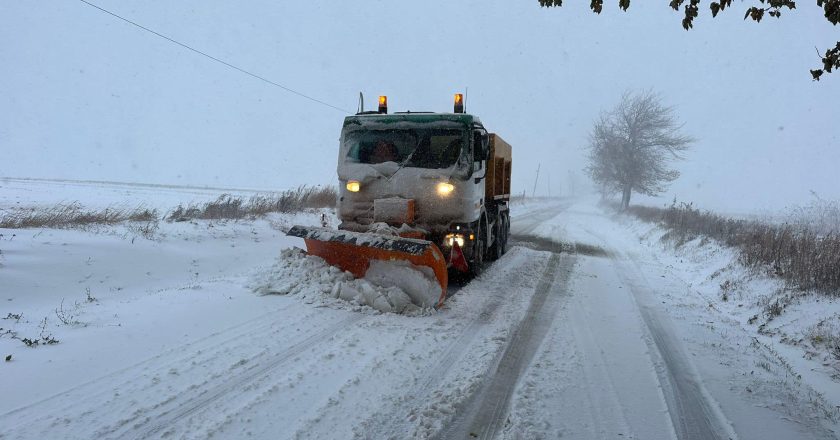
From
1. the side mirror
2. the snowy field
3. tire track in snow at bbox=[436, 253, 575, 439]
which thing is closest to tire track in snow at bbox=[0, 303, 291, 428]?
the snowy field

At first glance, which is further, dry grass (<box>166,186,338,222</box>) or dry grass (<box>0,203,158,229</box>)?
dry grass (<box>166,186,338,222</box>)

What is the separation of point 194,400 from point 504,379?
2351mm

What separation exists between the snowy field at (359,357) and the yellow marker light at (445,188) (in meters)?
1.50

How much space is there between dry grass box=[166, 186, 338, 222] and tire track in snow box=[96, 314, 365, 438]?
736 centimetres

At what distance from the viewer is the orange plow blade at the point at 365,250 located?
550 cm

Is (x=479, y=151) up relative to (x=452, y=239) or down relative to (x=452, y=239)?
up

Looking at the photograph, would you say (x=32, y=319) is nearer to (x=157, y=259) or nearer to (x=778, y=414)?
(x=157, y=259)

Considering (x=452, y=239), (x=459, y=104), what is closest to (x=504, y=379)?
(x=452, y=239)

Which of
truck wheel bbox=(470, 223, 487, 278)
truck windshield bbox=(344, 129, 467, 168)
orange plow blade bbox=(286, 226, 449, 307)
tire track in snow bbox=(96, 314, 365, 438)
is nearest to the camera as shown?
tire track in snow bbox=(96, 314, 365, 438)

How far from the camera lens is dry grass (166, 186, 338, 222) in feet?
37.4

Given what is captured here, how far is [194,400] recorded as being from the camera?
310 cm

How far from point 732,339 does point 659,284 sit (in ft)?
10.7

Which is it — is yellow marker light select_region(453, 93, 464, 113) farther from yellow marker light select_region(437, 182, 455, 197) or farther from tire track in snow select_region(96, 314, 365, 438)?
tire track in snow select_region(96, 314, 365, 438)

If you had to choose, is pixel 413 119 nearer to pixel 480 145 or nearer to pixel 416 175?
pixel 416 175
